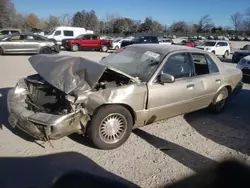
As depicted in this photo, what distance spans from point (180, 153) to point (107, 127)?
1218 millimetres

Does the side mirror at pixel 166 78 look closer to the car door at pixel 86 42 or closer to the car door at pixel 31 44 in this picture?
the car door at pixel 31 44

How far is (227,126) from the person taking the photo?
5.25 meters

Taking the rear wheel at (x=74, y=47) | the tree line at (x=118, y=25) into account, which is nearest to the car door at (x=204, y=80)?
the rear wheel at (x=74, y=47)

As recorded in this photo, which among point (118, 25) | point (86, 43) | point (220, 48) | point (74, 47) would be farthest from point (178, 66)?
point (118, 25)

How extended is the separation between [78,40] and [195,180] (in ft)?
75.4

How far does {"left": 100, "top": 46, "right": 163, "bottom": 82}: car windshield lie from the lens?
4453mm

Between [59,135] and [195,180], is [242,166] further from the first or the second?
[59,135]

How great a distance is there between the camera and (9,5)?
61.0m

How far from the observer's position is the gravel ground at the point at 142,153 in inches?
131

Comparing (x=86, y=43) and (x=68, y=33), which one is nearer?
(x=86, y=43)

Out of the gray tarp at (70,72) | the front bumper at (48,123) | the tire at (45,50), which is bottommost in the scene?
the tire at (45,50)

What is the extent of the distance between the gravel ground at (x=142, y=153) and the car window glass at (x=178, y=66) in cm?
107

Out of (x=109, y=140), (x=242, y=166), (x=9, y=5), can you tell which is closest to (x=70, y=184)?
(x=242, y=166)

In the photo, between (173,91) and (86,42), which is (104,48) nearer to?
(86,42)
